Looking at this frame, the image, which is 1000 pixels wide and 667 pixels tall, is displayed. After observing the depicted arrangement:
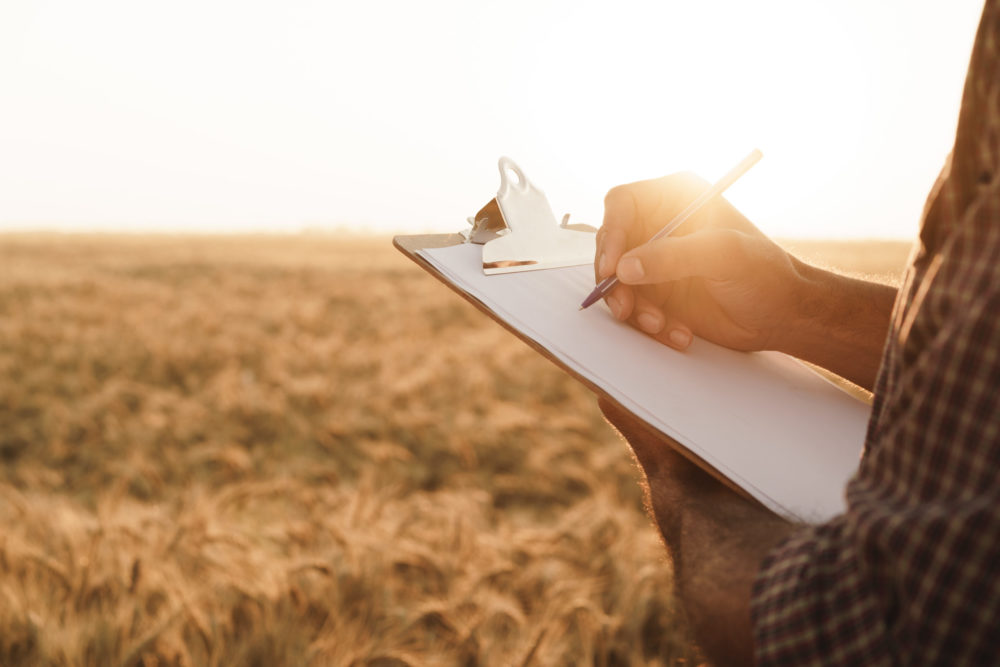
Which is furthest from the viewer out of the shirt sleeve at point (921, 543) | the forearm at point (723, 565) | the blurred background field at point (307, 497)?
the blurred background field at point (307, 497)

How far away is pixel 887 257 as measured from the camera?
613 inches

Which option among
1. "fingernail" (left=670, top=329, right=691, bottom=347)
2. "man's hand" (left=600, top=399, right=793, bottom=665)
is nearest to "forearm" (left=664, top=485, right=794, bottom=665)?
"man's hand" (left=600, top=399, right=793, bottom=665)

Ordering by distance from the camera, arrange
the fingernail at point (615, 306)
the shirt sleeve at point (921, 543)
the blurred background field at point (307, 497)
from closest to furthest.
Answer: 1. the shirt sleeve at point (921, 543)
2. the fingernail at point (615, 306)
3. the blurred background field at point (307, 497)

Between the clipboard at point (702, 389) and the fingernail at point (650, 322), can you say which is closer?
the clipboard at point (702, 389)

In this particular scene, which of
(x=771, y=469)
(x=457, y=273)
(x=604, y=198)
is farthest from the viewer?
(x=604, y=198)

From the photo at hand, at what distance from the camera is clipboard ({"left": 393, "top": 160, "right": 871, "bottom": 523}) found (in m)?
0.80

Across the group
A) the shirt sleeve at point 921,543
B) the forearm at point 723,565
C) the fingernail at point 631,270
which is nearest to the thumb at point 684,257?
the fingernail at point 631,270

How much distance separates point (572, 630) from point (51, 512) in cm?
158

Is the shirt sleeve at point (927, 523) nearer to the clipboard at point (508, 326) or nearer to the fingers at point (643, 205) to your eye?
the clipboard at point (508, 326)

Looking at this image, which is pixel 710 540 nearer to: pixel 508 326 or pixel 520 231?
pixel 508 326

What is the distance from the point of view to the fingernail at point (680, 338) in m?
1.13

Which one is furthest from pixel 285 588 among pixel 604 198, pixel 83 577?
pixel 604 198

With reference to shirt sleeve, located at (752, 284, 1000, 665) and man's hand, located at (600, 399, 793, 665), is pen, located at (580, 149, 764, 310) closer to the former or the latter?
man's hand, located at (600, 399, 793, 665)

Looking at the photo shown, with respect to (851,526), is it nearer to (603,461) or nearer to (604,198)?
(604,198)
